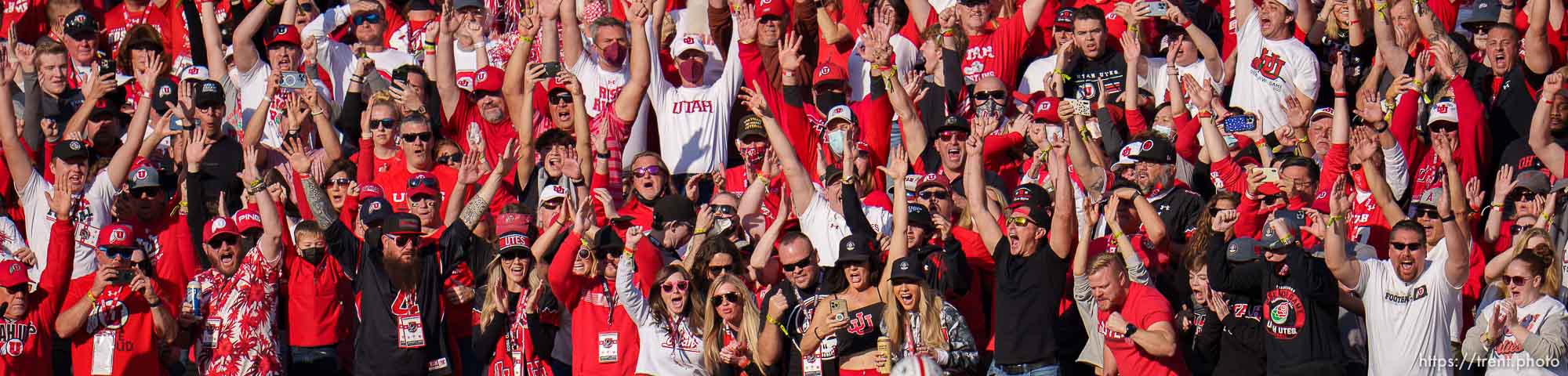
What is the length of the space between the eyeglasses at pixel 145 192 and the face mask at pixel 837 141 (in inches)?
176

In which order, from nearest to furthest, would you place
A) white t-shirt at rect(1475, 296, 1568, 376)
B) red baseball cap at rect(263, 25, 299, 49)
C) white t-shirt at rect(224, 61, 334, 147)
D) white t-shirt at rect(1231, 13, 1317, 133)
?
white t-shirt at rect(1475, 296, 1568, 376), white t-shirt at rect(1231, 13, 1317, 133), white t-shirt at rect(224, 61, 334, 147), red baseball cap at rect(263, 25, 299, 49)

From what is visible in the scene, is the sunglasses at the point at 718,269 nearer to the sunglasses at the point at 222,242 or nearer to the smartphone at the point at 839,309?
the smartphone at the point at 839,309

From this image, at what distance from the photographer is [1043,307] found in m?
14.5

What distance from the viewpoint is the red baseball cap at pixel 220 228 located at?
15.8 metres

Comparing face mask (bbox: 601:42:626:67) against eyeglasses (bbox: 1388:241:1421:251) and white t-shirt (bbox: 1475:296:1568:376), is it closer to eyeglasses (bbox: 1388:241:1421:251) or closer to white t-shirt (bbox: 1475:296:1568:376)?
eyeglasses (bbox: 1388:241:1421:251)

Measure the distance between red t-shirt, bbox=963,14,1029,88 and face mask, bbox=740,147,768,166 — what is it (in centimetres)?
192

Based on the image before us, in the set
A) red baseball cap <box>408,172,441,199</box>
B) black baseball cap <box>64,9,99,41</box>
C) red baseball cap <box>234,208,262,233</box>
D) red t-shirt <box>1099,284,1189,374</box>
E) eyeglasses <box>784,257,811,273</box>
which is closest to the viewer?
red t-shirt <box>1099,284,1189,374</box>

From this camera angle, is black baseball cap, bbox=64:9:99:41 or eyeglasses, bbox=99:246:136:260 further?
black baseball cap, bbox=64:9:99:41

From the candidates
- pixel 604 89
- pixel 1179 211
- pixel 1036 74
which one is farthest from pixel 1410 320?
pixel 604 89

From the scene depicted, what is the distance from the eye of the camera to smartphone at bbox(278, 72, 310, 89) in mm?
18219

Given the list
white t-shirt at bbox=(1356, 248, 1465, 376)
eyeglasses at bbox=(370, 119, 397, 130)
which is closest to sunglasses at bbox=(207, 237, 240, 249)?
eyeglasses at bbox=(370, 119, 397, 130)

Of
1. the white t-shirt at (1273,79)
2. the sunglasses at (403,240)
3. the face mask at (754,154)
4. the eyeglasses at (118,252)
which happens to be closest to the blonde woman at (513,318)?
the sunglasses at (403,240)

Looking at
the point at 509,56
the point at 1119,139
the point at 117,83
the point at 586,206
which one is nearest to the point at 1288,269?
the point at 1119,139

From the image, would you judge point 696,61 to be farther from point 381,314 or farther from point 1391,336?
point 1391,336
